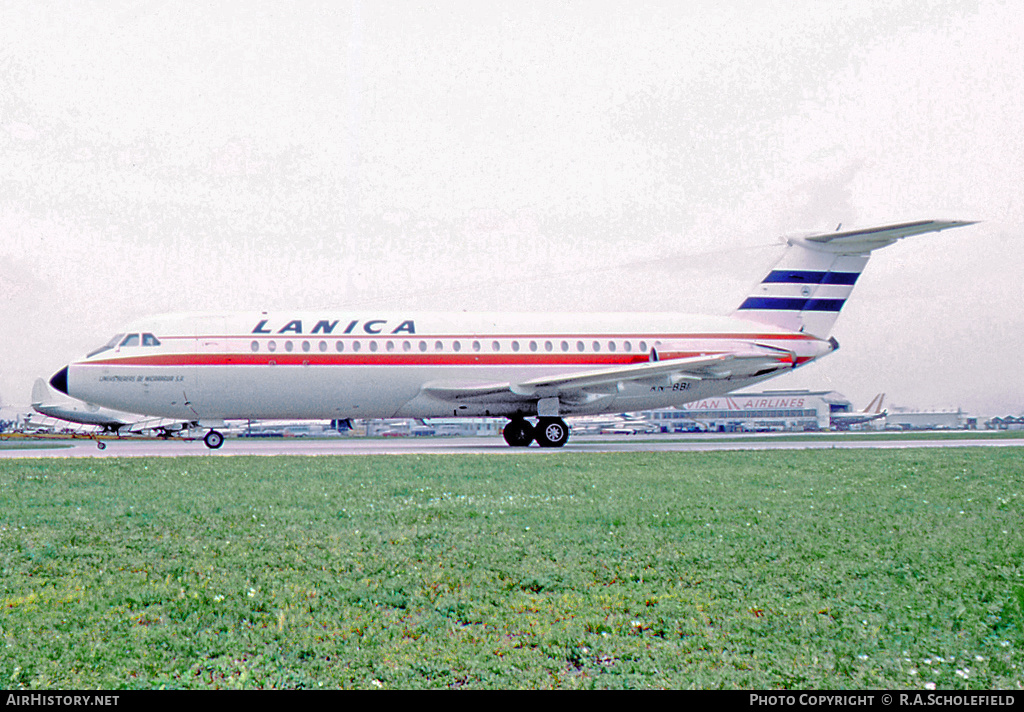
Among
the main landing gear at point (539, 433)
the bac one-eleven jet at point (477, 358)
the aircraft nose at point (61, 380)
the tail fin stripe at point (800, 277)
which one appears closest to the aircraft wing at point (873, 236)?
the bac one-eleven jet at point (477, 358)

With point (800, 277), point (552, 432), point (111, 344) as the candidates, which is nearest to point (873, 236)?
point (800, 277)

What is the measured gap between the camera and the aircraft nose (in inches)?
1039

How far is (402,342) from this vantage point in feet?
91.2

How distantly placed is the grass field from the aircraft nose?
1521cm

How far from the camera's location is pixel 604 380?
2781 centimetres

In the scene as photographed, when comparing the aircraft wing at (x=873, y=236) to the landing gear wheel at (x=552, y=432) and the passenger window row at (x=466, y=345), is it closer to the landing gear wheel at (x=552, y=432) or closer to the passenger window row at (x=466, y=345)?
the passenger window row at (x=466, y=345)

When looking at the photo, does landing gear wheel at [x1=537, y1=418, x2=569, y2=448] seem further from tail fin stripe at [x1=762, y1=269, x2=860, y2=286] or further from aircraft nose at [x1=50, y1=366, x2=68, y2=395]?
aircraft nose at [x1=50, y1=366, x2=68, y2=395]

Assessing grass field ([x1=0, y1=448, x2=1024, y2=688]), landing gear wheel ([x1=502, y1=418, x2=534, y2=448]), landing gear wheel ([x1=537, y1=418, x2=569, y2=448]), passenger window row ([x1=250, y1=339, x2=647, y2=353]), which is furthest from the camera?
landing gear wheel ([x1=502, y1=418, x2=534, y2=448])

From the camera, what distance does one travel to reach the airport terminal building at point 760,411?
4085 inches

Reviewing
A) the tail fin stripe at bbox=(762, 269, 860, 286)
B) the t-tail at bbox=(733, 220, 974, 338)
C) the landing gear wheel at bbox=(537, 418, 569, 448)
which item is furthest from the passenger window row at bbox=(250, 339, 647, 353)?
the tail fin stripe at bbox=(762, 269, 860, 286)

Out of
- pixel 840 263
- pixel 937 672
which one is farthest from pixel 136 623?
pixel 840 263

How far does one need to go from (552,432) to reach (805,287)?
11.3 metres

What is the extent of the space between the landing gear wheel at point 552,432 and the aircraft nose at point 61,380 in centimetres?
1595
